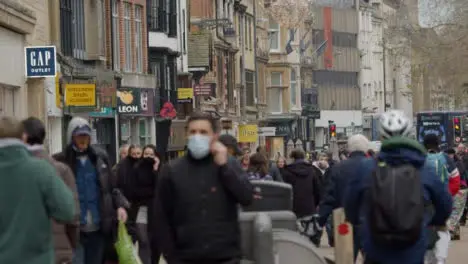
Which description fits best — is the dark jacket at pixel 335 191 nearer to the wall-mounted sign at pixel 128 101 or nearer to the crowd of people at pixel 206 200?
the crowd of people at pixel 206 200

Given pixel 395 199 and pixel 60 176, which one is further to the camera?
pixel 60 176

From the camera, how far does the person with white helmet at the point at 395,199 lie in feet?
28.6

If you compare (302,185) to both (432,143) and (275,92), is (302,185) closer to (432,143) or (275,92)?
(432,143)

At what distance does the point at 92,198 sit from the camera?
42.4 ft

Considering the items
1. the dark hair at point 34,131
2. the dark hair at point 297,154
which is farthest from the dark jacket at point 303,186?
the dark hair at point 34,131

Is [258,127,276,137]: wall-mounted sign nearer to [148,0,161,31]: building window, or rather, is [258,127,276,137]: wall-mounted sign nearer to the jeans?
[148,0,161,31]: building window

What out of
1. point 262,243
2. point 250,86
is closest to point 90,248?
point 262,243

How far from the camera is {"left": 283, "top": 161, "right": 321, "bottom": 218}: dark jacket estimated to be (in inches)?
874

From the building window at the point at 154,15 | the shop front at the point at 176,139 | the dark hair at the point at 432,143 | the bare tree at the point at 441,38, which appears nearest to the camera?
the dark hair at the point at 432,143

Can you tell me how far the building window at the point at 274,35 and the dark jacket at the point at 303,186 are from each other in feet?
204

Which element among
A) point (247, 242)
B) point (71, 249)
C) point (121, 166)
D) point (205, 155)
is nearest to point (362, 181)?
point (205, 155)

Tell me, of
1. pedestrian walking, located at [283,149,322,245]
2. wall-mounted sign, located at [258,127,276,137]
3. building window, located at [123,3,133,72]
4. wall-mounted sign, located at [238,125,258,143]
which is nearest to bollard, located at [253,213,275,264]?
pedestrian walking, located at [283,149,322,245]

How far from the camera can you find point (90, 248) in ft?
42.8

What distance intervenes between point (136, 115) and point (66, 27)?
8.77 metres
